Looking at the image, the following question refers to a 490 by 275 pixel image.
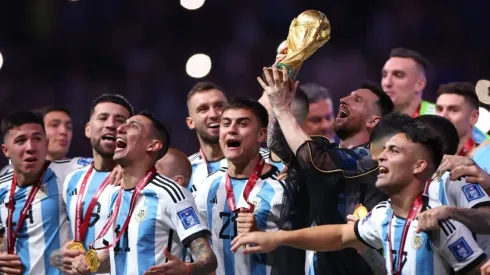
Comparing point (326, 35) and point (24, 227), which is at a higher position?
point (326, 35)

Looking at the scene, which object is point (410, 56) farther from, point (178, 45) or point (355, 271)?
point (178, 45)

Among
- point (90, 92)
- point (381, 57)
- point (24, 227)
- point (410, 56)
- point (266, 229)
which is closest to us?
point (266, 229)

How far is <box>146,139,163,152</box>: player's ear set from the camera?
580 cm

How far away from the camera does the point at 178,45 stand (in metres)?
10.4

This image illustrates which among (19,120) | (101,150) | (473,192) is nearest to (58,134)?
(19,120)

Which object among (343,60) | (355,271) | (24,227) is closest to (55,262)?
(24,227)

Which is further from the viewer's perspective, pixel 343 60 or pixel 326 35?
pixel 343 60

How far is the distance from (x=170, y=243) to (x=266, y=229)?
563mm

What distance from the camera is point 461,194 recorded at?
5086 mm

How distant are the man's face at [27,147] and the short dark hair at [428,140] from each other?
2845 millimetres

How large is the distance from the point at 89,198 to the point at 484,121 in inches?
108

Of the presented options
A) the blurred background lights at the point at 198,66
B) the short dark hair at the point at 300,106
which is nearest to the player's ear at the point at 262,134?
the short dark hair at the point at 300,106

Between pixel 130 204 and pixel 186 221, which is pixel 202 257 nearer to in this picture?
pixel 186 221

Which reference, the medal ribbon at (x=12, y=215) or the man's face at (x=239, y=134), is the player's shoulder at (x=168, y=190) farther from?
the medal ribbon at (x=12, y=215)
